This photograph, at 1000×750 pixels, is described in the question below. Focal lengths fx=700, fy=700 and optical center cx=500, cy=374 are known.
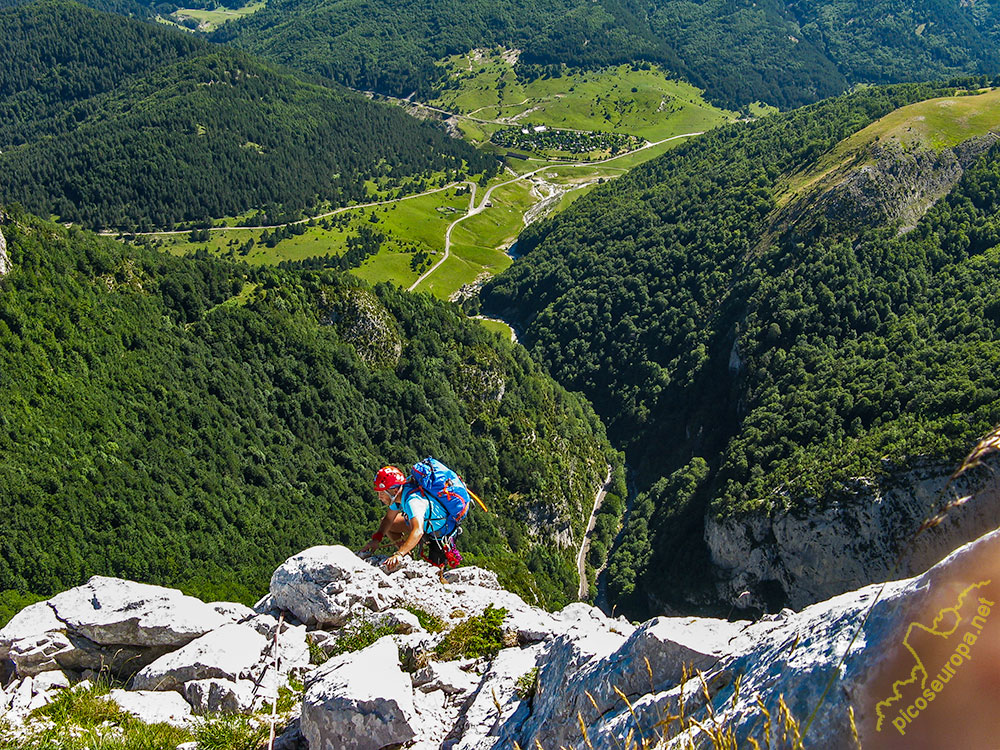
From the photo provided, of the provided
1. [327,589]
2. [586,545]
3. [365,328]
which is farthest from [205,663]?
[586,545]

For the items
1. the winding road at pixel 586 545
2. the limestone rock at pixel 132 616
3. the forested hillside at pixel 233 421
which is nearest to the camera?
the limestone rock at pixel 132 616

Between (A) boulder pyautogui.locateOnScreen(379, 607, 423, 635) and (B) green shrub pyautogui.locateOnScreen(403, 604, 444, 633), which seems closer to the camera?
(A) boulder pyautogui.locateOnScreen(379, 607, 423, 635)

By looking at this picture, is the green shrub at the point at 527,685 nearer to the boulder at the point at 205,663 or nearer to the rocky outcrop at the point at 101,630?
the boulder at the point at 205,663

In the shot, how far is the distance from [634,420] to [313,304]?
67.6 meters

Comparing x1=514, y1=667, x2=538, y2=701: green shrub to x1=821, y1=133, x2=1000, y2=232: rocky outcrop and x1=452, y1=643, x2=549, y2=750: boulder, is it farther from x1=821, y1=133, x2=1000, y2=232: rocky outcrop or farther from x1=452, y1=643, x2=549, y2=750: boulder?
x1=821, y1=133, x2=1000, y2=232: rocky outcrop

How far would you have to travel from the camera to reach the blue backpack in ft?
67.3

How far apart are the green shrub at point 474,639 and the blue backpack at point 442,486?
308cm

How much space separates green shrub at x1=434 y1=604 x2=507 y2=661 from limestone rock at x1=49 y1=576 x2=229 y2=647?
7.22 m

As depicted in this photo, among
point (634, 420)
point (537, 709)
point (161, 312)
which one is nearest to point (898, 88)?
point (634, 420)

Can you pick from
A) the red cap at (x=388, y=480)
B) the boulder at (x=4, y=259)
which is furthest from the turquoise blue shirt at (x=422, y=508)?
the boulder at (x=4, y=259)

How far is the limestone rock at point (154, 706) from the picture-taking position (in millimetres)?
15750

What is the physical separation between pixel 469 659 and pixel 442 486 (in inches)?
194

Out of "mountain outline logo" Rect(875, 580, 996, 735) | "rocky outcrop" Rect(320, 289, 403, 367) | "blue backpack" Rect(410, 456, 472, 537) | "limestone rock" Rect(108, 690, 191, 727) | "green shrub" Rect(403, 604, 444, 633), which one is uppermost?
"mountain outline logo" Rect(875, 580, 996, 735)

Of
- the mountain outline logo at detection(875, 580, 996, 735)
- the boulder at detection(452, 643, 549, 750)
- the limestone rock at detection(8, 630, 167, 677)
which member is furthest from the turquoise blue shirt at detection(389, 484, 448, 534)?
the mountain outline logo at detection(875, 580, 996, 735)
